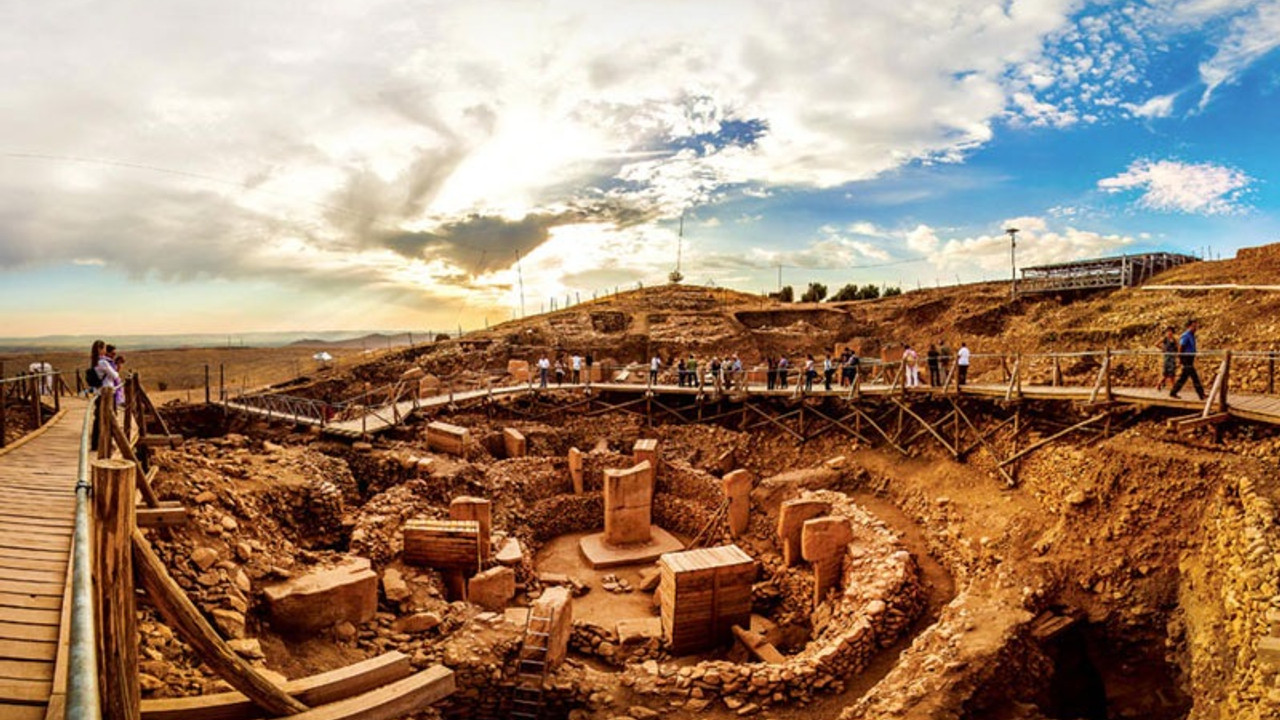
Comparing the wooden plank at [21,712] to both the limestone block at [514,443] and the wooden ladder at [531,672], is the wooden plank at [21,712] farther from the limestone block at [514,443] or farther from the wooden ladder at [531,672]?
the limestone block at [514,443]

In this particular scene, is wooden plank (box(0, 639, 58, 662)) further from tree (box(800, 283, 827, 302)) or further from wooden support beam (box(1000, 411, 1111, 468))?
tree (box(800, 283, 827, 302))

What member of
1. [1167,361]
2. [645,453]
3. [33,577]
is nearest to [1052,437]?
[1167,361]

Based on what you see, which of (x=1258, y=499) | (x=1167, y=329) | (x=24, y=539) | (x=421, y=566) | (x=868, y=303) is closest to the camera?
(x=24, y=539)

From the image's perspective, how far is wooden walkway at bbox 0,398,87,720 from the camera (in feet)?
10.5

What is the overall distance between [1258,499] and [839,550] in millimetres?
6288

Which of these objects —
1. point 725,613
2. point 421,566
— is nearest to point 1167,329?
point 725,613

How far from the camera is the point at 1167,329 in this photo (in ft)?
65.1

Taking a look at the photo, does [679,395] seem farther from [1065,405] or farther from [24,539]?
[24,539]

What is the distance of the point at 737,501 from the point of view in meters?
15.5

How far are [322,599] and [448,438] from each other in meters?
8.96

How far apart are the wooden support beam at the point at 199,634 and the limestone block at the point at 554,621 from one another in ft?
14.3

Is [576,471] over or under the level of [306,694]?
under

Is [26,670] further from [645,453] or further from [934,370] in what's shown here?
[934,370]

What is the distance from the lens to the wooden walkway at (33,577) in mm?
3188
